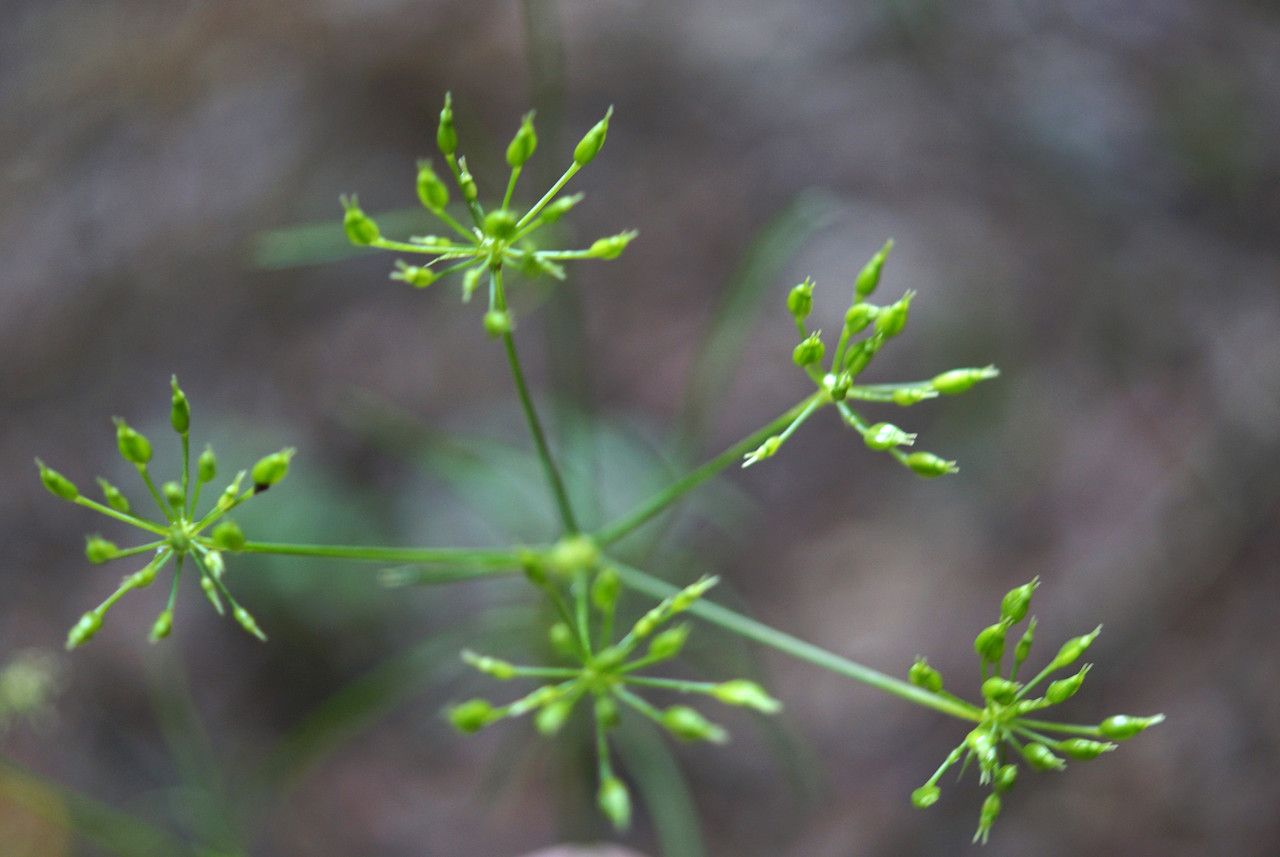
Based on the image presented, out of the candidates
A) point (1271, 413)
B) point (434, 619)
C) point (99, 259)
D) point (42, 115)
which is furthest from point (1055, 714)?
point (42, 115)

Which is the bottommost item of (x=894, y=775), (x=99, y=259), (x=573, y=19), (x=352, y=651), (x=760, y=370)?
(x=894, y=775)

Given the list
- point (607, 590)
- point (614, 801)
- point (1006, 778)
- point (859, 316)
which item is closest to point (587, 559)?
point (607, 590)

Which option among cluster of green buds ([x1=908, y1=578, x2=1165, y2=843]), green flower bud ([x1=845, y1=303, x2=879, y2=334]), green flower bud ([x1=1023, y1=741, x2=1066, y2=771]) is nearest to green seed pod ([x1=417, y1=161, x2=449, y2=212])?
green flower bud ([x1=845, y1=303, x2=879, y2=334])

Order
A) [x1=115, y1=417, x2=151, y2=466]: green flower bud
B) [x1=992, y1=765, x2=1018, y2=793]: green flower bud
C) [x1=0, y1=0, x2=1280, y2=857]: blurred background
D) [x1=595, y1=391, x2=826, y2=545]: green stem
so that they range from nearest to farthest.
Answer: [x1=992, y1=765, x2=1018, y2=793]: green flower bud → [x1=115, y1=417, x2=151, y2=466]: green flower bud → [x1=595, y1=391, x2=826, y2=545]: green stem → [x1=0, y1=0, x2=1280, y2=857]: blurred background

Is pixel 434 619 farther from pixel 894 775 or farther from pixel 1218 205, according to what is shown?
pixel 1218 205

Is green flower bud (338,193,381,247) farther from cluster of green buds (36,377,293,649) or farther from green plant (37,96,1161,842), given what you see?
cluster of green buds (36,377,293,649)
